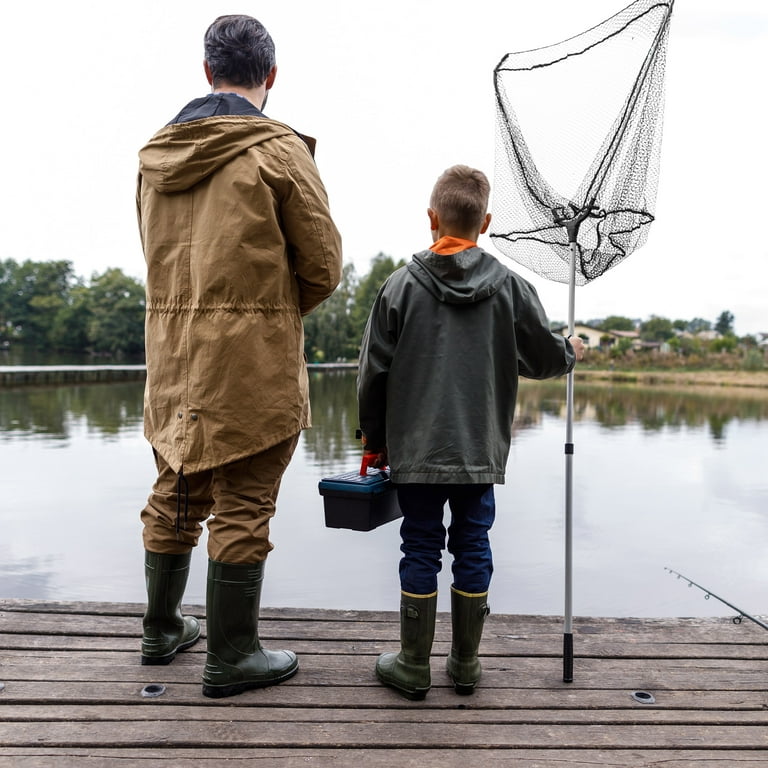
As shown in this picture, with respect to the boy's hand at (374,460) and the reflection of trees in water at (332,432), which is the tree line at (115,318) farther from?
the boy's hand at (374,460)

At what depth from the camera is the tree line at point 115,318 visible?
49906 millimetres

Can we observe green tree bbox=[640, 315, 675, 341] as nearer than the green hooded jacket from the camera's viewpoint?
No

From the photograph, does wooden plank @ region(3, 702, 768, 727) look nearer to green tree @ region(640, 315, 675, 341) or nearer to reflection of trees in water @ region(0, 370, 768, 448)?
reflection of trees in water @ region(0, 370, 768, 448)

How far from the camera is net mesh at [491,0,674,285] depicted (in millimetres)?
2957

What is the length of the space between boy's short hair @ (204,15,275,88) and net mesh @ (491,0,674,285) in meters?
1.13

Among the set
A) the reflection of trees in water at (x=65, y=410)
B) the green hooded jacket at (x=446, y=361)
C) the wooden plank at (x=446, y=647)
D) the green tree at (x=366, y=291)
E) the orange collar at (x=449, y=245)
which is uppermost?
the green tree at (x=366, y=291)

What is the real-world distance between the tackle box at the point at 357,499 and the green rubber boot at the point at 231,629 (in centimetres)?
32

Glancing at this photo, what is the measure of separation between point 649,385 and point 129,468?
37.1 metres

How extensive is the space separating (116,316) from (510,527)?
74.0 m

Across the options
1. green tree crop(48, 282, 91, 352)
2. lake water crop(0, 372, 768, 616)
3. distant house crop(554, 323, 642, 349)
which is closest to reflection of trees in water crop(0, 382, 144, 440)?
lake water crop(0, 372, 768, 616)

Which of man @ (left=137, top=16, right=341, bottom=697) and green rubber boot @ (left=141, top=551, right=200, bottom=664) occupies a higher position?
man @ (left=137, top=16, right=341, bottom=697)

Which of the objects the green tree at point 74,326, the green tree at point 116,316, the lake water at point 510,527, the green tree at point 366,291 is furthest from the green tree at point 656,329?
the lake water at point 510,527

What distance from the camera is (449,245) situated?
2.55 meters

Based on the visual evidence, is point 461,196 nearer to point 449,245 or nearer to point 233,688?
point 449,245
